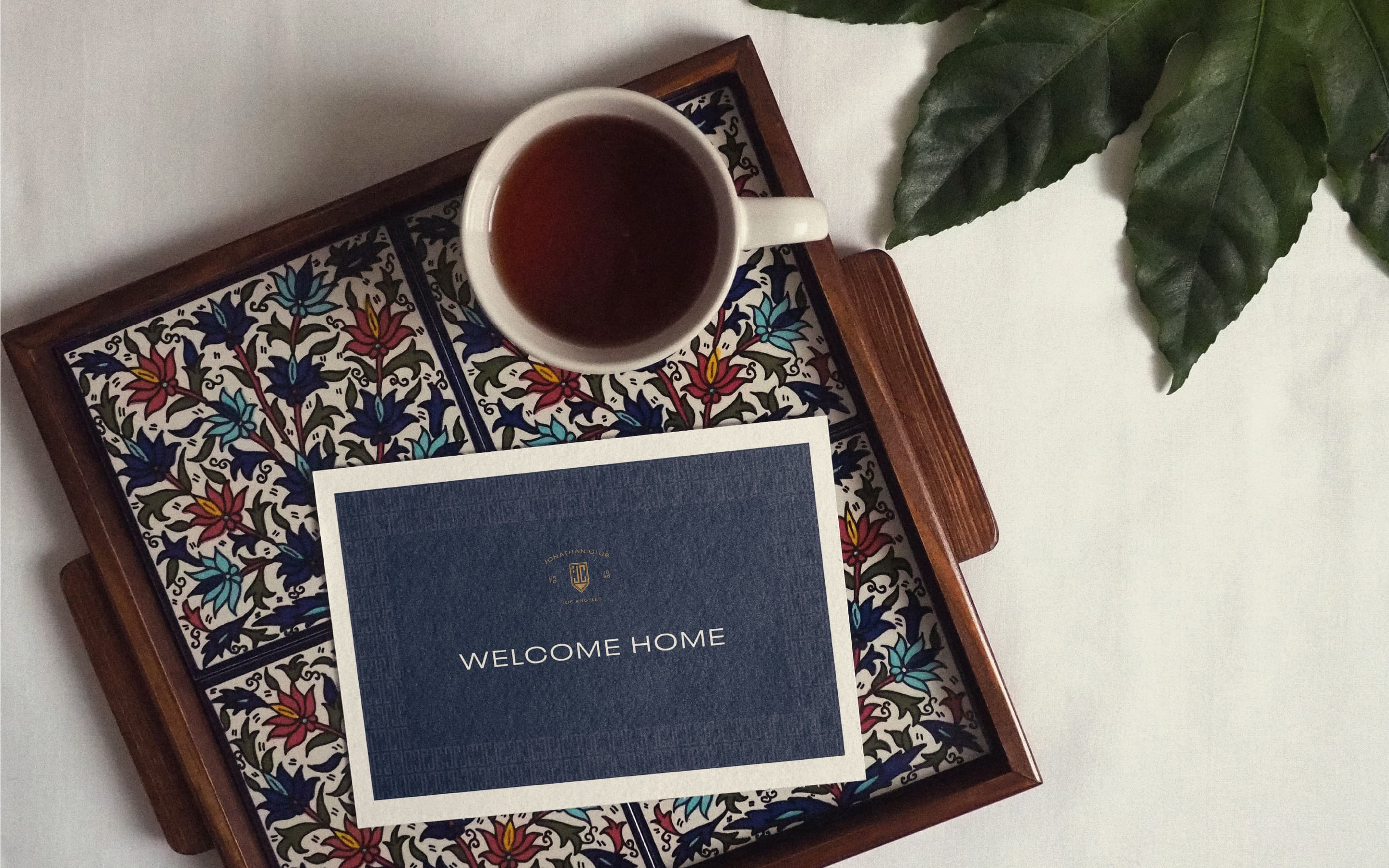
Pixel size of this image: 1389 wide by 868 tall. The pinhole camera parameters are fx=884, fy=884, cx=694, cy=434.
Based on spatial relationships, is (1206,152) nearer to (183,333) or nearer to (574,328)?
(574,328)

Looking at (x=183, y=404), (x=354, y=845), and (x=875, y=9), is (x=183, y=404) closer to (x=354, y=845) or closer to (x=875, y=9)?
(x=354, y=845)

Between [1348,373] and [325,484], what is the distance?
0.68 m

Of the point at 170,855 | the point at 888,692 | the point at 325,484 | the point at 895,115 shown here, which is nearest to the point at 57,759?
the point at 170,855

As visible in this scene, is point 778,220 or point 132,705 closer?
point 778,220

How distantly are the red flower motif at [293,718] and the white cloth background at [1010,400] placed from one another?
0.45 feet

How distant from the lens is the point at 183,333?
1.76 ft

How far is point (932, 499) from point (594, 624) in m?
0.23

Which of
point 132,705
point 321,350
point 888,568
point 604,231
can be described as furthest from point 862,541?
point 132,705

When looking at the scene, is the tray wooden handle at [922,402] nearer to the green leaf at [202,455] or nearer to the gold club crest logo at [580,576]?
the gold club crest logo at [580,576]

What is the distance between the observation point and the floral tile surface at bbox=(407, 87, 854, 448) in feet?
1.78

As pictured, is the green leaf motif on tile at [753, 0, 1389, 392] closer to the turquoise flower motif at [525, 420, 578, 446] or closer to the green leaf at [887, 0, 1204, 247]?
the green leaf at [887, 0, 1204, 247]

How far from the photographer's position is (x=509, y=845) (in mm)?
549

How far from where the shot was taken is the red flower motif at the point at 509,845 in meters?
0.55

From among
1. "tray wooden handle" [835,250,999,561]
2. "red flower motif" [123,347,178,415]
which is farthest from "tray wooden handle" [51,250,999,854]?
"red flower motif" [123,347,178,415]
